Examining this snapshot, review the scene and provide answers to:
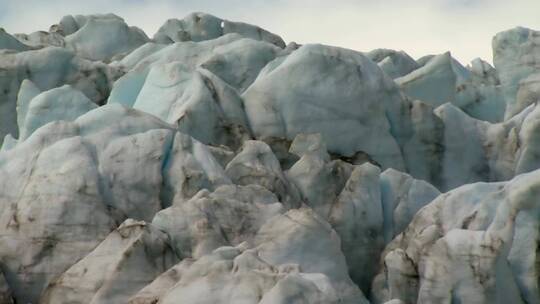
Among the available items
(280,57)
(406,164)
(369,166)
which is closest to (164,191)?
(369,166)

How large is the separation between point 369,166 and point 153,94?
6711mm

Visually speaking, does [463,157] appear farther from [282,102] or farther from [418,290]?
[418,290]

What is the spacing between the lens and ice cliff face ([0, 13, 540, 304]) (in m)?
18.7

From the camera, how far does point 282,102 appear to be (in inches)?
1096

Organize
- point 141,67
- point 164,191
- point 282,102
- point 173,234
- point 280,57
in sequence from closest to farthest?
point 173,234
point 164,191
point 282,102
point 141,67
point 280,57

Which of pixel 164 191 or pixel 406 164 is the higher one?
pixel 164 191

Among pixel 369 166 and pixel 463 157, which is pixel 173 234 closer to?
pixel 369 166

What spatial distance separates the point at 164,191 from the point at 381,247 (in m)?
4.64

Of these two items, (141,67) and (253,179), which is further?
(141,67)

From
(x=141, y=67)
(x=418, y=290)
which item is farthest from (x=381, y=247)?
(x=141, y=67)

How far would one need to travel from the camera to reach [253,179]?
74.8 ft

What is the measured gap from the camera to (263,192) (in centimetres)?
2122

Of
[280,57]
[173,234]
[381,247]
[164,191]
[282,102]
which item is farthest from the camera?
[280,57]

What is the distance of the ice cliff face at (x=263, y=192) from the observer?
18734mm
